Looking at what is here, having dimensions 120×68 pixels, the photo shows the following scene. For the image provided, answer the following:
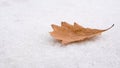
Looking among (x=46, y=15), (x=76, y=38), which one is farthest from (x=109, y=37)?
(x=46, y=15)

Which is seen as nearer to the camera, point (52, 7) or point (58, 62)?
point (58, 62)

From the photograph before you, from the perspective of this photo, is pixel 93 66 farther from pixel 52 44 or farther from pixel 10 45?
pixel 10 45

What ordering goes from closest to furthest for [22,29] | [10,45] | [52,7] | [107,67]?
[107,67]
[10,45]
[22,29]
[52,7]
